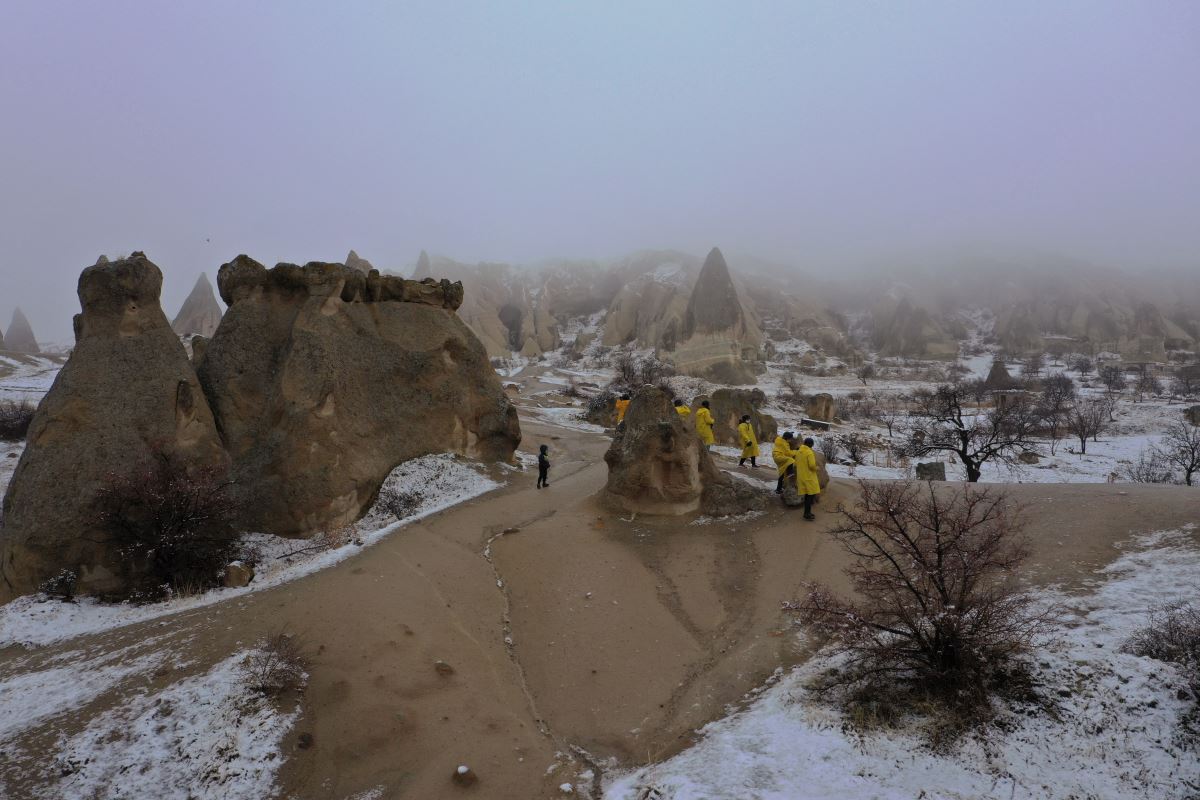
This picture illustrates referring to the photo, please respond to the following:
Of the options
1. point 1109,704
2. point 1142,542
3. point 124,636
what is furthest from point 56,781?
point 1142,542

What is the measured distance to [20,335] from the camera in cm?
5628

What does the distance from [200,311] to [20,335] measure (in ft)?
69.5

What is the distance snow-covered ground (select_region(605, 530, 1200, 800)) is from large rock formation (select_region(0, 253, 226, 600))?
8478 millimetres

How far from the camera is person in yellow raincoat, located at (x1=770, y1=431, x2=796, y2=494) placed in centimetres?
1017

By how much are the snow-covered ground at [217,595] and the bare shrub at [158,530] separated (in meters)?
0.42

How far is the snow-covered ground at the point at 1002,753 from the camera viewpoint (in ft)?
10.9

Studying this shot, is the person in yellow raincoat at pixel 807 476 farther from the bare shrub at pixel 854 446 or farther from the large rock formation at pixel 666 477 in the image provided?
the bare shrub at pixel 854 446

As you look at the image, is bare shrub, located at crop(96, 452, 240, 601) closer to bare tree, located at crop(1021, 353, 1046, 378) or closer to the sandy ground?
the sandy ground

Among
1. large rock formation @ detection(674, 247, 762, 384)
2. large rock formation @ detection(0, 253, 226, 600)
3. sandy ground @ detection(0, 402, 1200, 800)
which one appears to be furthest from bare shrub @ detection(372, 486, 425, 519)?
large rock formation @ detection(674, 247, 762, 384)

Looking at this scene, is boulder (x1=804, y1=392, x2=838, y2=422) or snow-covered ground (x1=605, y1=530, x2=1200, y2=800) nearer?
snow-covered ground (x1=605, y1=530, x2=1200, y2=800)

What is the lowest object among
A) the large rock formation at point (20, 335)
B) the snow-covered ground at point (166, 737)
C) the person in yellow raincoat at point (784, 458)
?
the snow-covered ground at point (166, 737)

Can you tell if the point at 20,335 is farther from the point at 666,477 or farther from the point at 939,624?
the point at 939,624

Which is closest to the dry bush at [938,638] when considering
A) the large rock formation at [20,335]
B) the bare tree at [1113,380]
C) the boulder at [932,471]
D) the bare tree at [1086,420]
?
the boulder at [932,471]

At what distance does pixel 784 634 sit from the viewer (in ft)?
20.3
